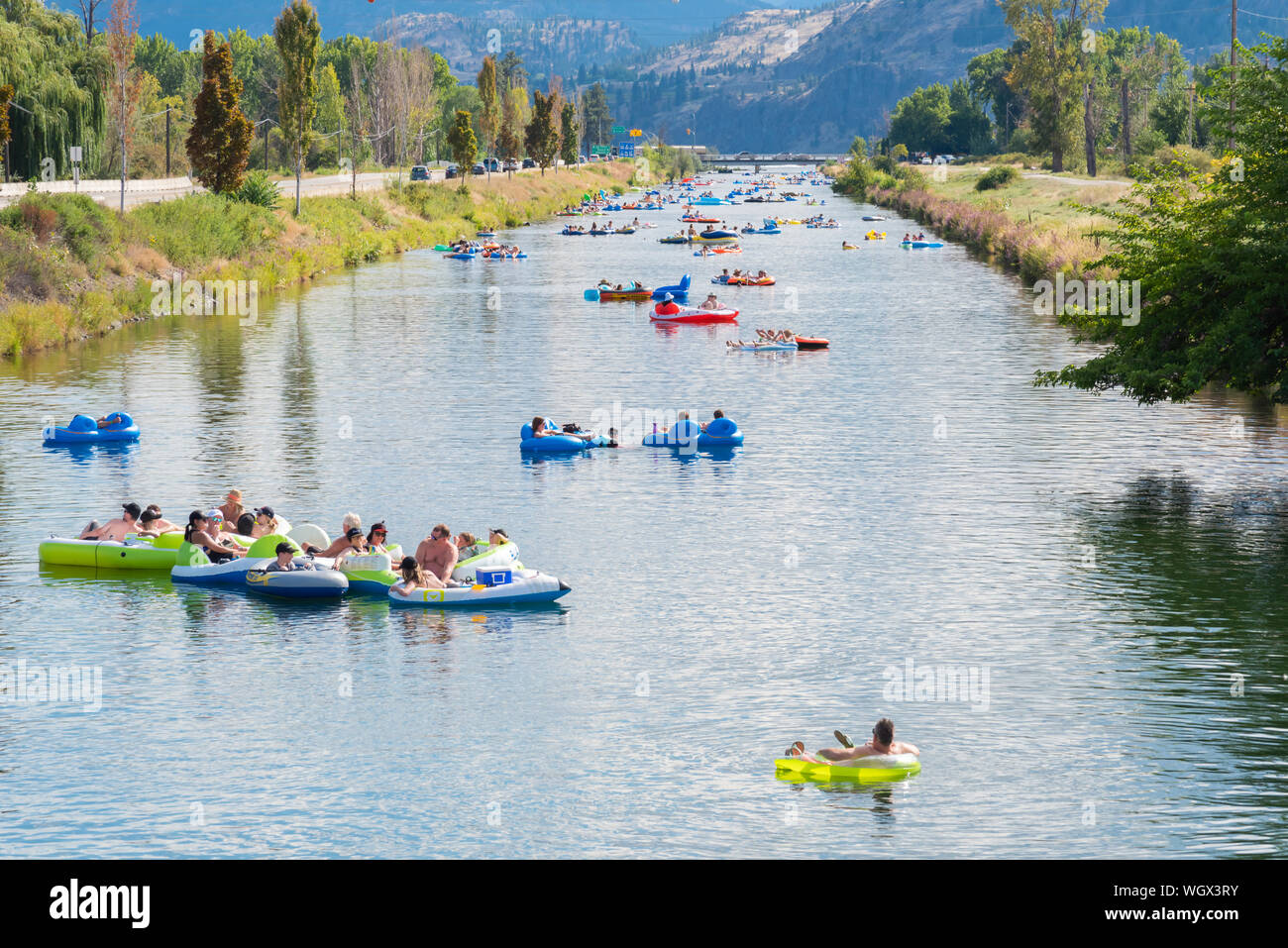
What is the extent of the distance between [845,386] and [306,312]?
1335 inches

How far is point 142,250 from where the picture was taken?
82250 millimetres

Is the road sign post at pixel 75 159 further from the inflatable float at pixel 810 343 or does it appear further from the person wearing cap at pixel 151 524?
the person wearing cap at pixel 151 524

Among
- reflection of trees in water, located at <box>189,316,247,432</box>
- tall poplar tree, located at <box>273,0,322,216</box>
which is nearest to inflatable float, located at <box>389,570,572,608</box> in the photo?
reflection of trees in water, located at <box>189,316,247,432</box>

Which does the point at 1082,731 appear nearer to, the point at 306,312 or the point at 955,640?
the point at 955,640

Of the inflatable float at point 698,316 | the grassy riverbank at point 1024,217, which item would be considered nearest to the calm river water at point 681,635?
the inflatable float at point 698,316

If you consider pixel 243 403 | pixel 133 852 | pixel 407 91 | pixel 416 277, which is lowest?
pixel 133 852

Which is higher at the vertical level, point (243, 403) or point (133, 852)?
point (243, 403)

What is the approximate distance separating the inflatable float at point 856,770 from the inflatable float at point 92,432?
1239 inches

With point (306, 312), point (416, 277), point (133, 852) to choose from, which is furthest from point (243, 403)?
point (416, 277)

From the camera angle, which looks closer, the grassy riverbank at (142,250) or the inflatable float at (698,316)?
the grassy riverbank at (142,250)

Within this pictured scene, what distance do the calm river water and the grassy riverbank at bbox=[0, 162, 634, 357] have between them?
9.86 m

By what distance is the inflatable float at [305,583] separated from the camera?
3253 cm
